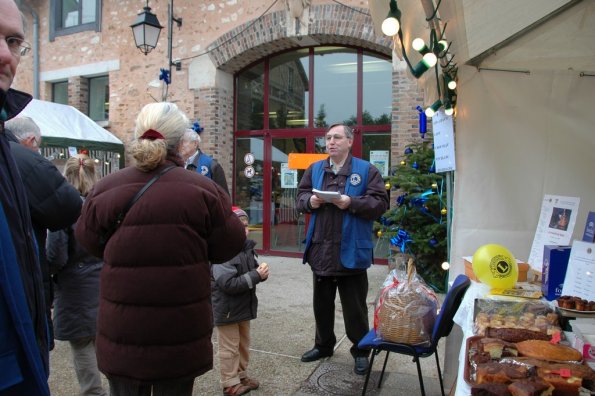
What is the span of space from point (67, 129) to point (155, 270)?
7.87 meters

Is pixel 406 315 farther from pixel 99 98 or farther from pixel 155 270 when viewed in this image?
pixel 99 98

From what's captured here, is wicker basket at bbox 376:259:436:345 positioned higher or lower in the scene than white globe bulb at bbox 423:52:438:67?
lower

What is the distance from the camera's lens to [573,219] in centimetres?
320

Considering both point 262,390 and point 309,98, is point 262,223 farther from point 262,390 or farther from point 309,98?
point 262,390

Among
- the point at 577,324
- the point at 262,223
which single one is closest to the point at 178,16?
the point at 262,223

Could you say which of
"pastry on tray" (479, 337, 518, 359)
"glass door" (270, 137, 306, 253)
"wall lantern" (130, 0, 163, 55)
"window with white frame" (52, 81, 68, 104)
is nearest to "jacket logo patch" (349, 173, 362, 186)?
"pastry on tray" (479, 337, 518, 359)

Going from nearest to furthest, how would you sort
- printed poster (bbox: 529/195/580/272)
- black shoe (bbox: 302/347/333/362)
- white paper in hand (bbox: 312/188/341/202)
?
printed poster (bbox: 529/195/580/272), white paper in hand (bbox: 312/188/341/202), black shoe (bbox: 302/347/333/362)

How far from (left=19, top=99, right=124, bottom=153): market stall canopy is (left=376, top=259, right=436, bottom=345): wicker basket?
7.18m

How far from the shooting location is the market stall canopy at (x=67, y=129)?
817cm

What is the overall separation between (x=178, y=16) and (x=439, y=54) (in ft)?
25.3

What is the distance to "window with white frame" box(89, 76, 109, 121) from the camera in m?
11.0

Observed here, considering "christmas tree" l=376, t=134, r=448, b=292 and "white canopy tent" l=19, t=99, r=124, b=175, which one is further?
"white canopy tent" l=19, t=99, r=124, b=175

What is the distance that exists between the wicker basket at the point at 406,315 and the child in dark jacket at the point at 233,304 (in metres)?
0.92

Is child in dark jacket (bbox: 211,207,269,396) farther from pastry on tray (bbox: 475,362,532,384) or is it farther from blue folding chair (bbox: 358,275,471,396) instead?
pastry on tray (bbox: 475,362,532,384)
